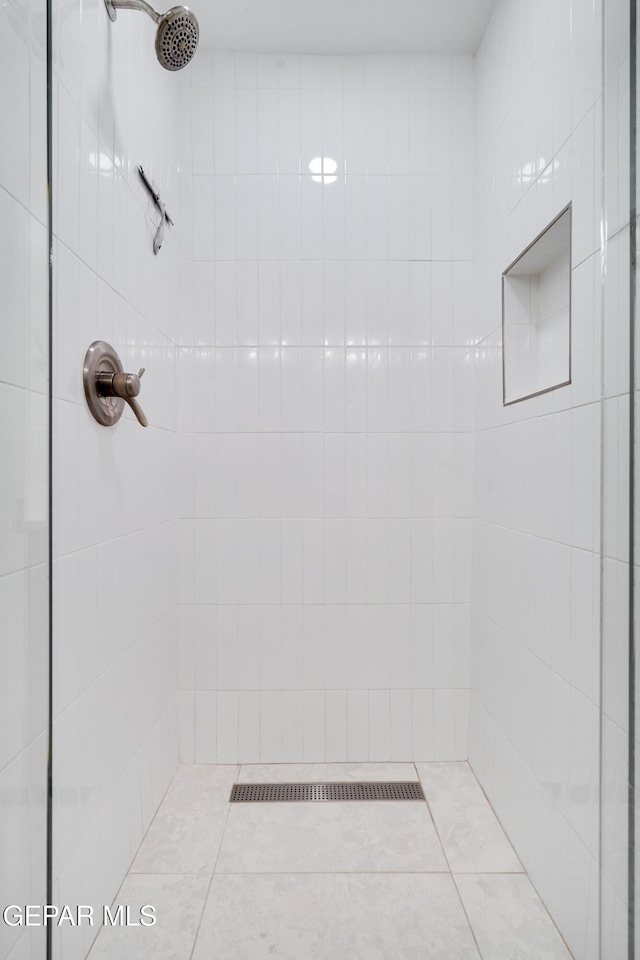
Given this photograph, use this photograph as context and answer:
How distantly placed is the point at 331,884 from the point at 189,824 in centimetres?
46

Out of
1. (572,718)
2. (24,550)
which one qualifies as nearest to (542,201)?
(572,718)

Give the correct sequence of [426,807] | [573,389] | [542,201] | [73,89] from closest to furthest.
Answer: [73,89] → [573,389] → [542,201] → [426,807]

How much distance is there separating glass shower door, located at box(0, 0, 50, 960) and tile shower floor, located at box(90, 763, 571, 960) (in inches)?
27.7

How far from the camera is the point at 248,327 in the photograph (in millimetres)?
1886

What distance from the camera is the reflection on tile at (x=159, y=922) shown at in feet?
3.67

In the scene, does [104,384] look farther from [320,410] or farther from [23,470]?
[320,410]

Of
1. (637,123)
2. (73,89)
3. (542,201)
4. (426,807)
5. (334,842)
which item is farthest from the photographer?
(426,807)

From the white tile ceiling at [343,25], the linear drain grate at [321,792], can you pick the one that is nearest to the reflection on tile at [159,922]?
the linear drain grate at [321,792]

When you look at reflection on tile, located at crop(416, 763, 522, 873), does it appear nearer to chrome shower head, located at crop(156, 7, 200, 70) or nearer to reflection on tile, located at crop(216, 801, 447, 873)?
reflection on tile, located at crop(216, 801, 447, 873)

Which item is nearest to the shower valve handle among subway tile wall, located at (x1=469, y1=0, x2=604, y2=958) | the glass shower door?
the glass shower door

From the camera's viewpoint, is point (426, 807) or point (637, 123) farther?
point (426, 807)

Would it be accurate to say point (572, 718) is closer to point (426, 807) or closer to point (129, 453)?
point (426, 807)

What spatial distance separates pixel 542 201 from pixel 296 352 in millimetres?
874

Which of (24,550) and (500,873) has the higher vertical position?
(24,550)
